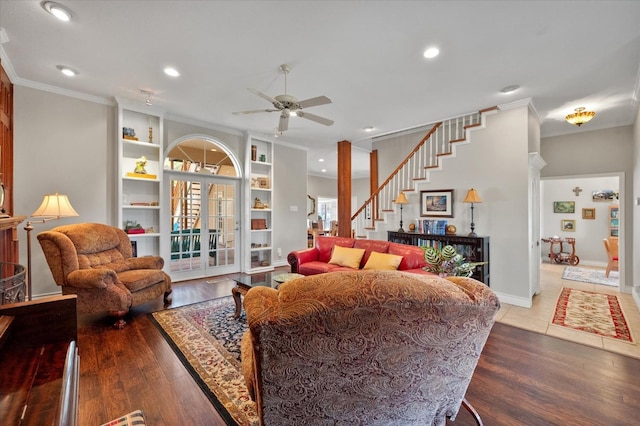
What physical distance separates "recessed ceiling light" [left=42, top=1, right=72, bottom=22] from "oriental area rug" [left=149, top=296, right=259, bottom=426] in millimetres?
2983

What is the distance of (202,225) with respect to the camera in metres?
5.38

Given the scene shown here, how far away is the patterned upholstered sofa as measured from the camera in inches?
35.6

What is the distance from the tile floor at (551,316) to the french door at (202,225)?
4.73 meters

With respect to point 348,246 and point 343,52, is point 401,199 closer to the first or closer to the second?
point 348,246

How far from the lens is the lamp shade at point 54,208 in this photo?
3127 mm

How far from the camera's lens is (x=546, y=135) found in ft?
17.9

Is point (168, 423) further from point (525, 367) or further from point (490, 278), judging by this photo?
point (490, 278)

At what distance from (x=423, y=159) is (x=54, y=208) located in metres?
5.39

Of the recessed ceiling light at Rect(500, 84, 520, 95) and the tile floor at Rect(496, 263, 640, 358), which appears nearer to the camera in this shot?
the tile floor at Rect(496, 263, 640, 358)

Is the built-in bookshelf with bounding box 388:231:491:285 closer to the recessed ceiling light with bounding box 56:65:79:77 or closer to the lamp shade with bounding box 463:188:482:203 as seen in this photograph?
the lamp shade with bounding box 463:188:482:203

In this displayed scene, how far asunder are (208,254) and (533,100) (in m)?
5.88

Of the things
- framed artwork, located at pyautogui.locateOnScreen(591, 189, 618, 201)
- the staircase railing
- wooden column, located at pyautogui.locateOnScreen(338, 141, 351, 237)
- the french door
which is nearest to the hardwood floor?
the french door

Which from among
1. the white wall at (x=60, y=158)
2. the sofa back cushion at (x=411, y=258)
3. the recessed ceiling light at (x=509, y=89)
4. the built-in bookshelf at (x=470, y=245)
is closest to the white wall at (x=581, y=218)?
the built-in bookshelf at (x=470, y=245)

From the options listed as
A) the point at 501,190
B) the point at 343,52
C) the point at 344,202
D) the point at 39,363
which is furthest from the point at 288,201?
the point at 39,363
